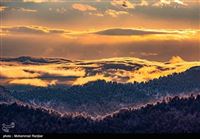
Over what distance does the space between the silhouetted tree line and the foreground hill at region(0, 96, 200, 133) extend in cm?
142

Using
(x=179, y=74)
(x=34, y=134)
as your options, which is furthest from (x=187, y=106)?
(x=34, y=134)

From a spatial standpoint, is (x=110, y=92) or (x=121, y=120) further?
(x=110, y=92)

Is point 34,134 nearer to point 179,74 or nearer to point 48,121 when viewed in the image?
point 48,121

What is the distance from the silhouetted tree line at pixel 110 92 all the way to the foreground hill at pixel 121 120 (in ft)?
4.65

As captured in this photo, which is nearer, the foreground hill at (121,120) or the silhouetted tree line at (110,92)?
the foreground hill at (121,120)

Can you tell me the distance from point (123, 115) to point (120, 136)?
13.7 m

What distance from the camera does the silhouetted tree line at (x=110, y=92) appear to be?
7594 cm

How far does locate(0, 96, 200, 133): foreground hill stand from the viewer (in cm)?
6919

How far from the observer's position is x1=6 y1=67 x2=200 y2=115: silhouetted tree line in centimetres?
7594

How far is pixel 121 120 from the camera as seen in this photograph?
73.6 meters

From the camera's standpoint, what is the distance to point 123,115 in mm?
74688

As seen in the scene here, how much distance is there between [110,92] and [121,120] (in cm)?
1002

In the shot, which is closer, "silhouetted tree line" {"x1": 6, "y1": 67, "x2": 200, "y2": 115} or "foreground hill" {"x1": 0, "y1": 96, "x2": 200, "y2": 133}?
"foreground hill" {"x1": 0, "y1": 96, "x2": 200, "y2": 133}

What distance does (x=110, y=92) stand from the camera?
83.0 metres
